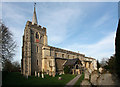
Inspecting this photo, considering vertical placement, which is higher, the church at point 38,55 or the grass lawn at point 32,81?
the church at point 38,55

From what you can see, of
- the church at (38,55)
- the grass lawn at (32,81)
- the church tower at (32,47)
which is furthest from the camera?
the church at (38,55)

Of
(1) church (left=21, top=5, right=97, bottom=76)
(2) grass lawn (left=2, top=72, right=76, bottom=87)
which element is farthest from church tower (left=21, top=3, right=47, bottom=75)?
(2) grass lawn (left=2, top=72, right=76, bottom=87)

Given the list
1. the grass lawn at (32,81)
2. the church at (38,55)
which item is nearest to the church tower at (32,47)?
the church at (38,55)

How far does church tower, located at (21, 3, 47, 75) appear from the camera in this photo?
87.6 feet

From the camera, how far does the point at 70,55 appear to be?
43438 mm

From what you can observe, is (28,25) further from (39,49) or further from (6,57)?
(6,57)

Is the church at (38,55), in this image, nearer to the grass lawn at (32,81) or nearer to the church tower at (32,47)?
the church tower at (32,47)

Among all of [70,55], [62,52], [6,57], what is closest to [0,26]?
[6,57]

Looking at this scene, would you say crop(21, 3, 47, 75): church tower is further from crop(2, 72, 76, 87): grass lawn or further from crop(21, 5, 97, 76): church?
crop(2, 72, 76, 87): grass lawn

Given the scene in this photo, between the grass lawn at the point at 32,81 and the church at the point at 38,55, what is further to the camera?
the church at the point at 38,55

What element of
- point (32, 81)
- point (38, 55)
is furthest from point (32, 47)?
point (32, 81)

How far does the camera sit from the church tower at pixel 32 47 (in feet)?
87.6

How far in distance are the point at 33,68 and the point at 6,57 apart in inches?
367

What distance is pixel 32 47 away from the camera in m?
29.3
